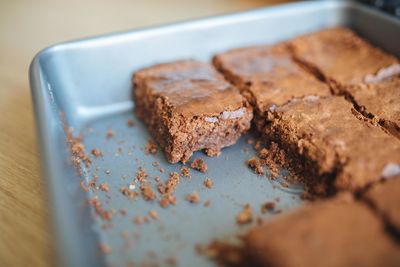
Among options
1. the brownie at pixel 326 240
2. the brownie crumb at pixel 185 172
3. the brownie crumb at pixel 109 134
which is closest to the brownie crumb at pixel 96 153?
the brownie crumb at pixel 109 134

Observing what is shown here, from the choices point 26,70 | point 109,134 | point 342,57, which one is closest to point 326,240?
point 109,134

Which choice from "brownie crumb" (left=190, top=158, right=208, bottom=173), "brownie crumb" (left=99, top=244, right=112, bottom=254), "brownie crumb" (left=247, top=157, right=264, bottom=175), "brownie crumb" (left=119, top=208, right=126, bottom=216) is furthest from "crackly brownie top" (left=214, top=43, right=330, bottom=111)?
"brownie crumb" (left=99, top=244, right=112, bottom=254)

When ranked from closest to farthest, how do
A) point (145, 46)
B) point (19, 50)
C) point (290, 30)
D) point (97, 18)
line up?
point (145, 46) → point (290, 30) → point (19, 50) → point (97, 18)

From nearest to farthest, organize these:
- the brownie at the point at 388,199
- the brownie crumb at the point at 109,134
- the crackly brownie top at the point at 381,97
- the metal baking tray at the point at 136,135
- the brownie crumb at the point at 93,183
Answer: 1. the brownie at the point at 388,199
2. the metal baking tray at the point at 136,135
3. the brownie crumb at the point at 93,183
4. the crackly brownie top at the point at 381,97
5. the brownie crumb at the point at 109,134

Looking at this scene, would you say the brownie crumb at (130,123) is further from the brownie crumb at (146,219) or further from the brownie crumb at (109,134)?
the brownie crumb at (146,219)

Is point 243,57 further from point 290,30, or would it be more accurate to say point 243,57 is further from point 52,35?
point 52,35

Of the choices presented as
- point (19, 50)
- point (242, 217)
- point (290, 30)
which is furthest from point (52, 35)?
point (242, 217)

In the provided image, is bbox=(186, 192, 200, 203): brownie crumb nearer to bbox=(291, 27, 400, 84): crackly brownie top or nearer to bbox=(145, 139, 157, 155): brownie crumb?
bbox=(145, 139, 157, 155): brownie crumb
